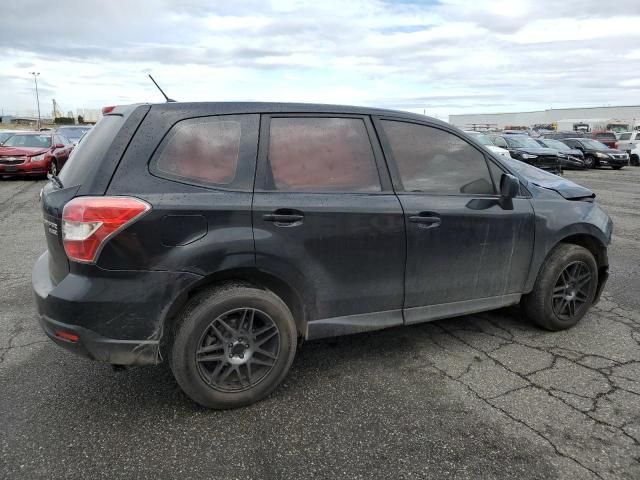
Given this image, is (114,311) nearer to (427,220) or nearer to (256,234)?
(256,234)

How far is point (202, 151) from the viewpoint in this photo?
2879 mm

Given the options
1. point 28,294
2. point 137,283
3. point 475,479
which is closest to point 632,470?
point 475,479

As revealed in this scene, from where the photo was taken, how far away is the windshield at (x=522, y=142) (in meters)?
21.1

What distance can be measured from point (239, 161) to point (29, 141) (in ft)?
52.2

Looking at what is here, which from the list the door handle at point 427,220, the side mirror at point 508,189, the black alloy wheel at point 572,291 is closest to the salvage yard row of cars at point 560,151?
the black alloy wheel at point 572,291

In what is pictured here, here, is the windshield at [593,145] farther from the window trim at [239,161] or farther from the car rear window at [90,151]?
the car rear window at [90,151]

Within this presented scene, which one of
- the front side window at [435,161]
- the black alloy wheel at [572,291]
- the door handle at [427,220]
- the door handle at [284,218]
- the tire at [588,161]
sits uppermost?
the front side window at [435,161]

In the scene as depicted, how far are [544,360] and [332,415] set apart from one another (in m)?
1.71

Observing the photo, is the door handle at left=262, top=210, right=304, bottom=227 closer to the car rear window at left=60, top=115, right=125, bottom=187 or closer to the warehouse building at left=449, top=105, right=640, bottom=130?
the car rear window at left=60, top=115, right=125, bottom=187

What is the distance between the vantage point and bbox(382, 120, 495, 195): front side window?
339 centimetres

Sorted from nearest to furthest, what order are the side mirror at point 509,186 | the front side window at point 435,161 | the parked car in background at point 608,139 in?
the front side window at point 435,161 → the side mirror at point 509,186 → the parked car in background at point 608,139

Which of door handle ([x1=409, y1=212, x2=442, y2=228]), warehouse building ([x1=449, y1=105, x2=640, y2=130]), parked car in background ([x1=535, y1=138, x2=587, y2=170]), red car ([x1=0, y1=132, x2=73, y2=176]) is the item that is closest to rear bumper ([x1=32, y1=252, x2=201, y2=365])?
door handle ([x1=409, y1=212, x2=442, y2=228])

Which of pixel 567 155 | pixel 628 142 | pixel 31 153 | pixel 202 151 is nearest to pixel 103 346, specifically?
pixel 202 151

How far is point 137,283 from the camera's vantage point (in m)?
2.66
